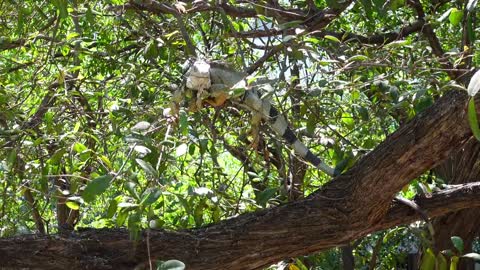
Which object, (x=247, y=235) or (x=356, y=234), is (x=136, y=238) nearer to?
(x=247, y=235)

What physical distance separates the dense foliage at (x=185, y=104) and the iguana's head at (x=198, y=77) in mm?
114

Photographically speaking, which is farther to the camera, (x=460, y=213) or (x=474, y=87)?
(x=460, y=213)

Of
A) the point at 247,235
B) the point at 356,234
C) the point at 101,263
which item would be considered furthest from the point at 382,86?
the point at 101,263

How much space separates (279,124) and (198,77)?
0.42 meters

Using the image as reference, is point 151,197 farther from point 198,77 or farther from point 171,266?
point 198,77

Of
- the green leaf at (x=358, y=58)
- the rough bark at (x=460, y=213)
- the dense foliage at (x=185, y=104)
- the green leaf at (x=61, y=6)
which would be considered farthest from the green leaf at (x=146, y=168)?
the rough bark at (x=460, y=213)

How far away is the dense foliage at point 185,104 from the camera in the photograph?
2844 mm

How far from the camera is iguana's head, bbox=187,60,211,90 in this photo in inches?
138

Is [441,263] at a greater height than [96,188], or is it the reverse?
[96,188]

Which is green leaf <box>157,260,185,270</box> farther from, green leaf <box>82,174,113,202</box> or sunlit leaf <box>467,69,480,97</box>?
sunlit leaf <box>467,69,480,97</box>

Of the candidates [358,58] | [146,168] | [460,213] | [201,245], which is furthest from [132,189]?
[460,213]

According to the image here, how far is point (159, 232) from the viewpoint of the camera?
304 centimetres

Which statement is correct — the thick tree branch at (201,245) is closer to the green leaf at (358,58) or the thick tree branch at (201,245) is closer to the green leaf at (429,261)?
the green leaf at (429,261)

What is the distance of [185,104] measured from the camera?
3520 millimetres
